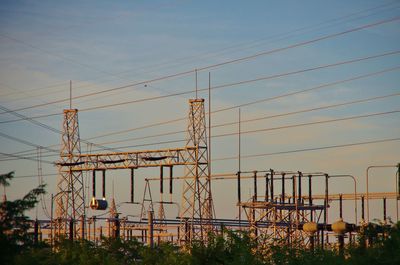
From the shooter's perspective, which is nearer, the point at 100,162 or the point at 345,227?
the point at 345,227

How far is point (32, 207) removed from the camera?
74.9 feet

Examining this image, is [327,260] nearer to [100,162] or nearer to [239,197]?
[239,197]

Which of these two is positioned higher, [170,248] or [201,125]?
[201,125]

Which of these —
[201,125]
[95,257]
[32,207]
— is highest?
[201,125]

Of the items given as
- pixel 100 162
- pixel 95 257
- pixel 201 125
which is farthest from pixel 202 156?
pixel 95 257

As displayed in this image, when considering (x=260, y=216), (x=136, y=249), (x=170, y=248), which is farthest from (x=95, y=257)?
(x=260, y=216)

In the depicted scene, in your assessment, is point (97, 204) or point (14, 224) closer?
point (14, 224)

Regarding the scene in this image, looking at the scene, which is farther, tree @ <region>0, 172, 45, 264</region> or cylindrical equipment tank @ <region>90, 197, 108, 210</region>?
cylindrical equipment tank @ <region>90, 197, 108, 210</region>

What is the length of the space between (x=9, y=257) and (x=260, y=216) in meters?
40.5

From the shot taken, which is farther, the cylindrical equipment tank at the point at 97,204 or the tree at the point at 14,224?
the cylindrical equipment tank at the point at 97,204

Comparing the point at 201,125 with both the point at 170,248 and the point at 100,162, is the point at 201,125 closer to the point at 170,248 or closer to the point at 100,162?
the point at 100,162

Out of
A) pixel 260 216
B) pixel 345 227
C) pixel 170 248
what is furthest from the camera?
pixel 260 216

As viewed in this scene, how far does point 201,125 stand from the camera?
64125 millimetres

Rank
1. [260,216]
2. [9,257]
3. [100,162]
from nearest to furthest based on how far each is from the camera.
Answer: [9,257]
[260,216]
[100,162]
